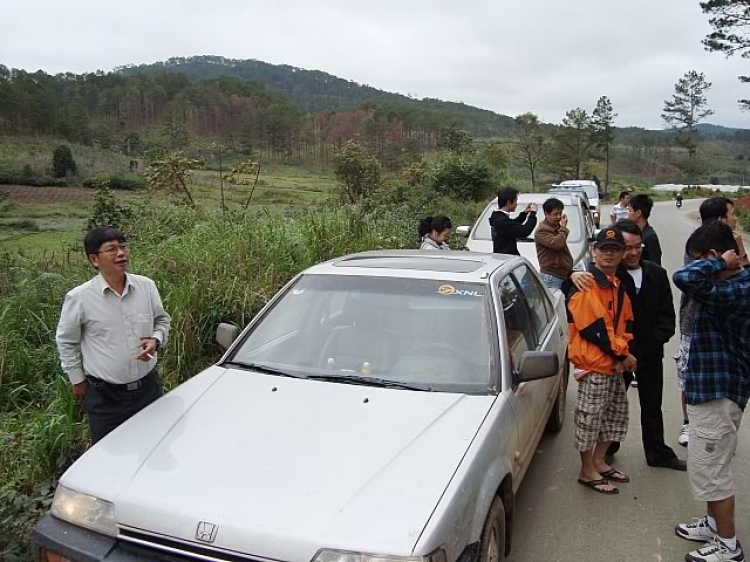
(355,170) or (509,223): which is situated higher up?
(355,170)

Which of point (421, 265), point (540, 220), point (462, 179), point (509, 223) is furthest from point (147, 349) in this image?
point (462, 179)

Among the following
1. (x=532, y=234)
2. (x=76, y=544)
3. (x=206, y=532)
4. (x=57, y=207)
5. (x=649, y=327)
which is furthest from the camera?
(x=57, y=207)

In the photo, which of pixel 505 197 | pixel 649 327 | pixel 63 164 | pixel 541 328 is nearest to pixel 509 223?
pixel 505 197

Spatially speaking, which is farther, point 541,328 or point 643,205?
point 643,205

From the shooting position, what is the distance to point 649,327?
161 inches

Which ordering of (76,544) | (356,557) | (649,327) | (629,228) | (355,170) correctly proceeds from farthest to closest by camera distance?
(355,170), (649,327), (629,228), (76,544), (356,557)

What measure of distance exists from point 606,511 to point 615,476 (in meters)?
0.44

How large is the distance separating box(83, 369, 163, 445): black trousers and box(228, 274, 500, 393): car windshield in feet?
1.91

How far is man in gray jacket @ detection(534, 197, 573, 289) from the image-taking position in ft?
18.9

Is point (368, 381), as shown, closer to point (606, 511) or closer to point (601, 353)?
point (601, 353)

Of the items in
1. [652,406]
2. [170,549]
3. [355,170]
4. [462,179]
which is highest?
[355,170]

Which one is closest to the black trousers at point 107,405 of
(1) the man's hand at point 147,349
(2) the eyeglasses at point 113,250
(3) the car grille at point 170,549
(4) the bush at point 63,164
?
(1) the man's hand at point 147,349

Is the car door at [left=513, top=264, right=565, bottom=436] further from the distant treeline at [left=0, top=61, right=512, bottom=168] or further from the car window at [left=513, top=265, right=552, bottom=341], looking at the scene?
the distant treeline at [left=0, top=61, right=512, bottom=168]

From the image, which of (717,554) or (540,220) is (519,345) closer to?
(717,554)
